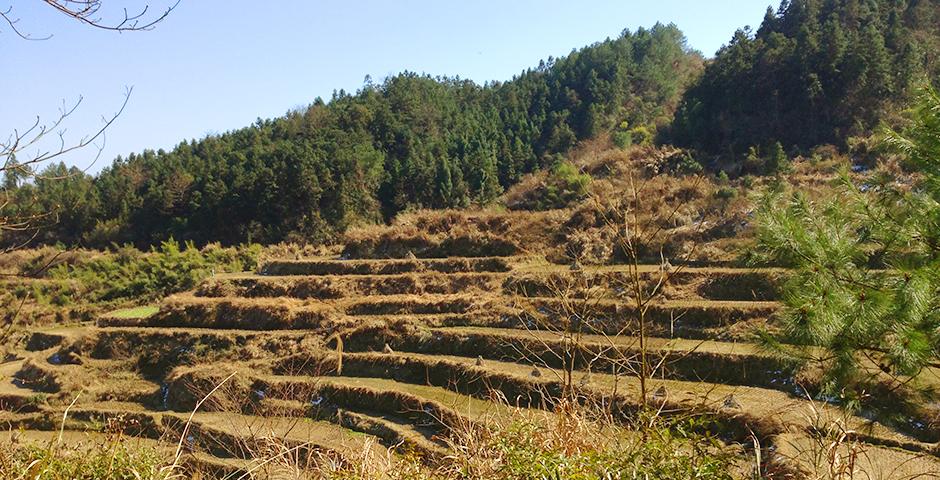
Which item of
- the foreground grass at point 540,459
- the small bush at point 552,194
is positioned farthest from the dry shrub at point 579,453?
the small bush at point 552,194

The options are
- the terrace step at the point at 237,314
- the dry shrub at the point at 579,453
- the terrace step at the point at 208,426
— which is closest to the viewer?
the dry shrub at the point at 579,453

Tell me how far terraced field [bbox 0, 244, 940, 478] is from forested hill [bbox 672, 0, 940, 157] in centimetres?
1074

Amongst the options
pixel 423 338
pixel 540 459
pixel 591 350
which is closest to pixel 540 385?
pixel 591 350

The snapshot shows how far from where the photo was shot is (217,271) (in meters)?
24.0

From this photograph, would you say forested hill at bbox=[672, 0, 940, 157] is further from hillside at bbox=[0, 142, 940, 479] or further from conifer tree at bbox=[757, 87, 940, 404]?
conifer tree at bbox=[757, 87, 940, 404]

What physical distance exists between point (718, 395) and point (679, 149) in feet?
50.3

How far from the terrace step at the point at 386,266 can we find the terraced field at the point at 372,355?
0.06 m

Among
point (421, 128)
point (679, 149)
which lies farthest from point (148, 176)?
point (679, 149)

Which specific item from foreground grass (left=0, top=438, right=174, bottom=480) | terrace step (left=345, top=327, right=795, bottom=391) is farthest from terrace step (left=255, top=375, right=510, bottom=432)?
foreground grass (left=0, top=438, right=174, bottom=480)

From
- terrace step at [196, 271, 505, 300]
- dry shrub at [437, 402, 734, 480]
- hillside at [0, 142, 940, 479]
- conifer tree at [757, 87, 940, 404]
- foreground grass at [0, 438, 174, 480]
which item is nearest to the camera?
dry shrub at [437, 402, 734, 480]

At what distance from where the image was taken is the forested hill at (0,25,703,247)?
30.6 m

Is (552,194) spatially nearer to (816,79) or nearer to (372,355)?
(816,79)

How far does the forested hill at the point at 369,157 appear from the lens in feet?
100

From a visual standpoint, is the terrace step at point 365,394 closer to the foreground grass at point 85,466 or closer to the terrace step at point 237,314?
the terrace step at point 237,314
